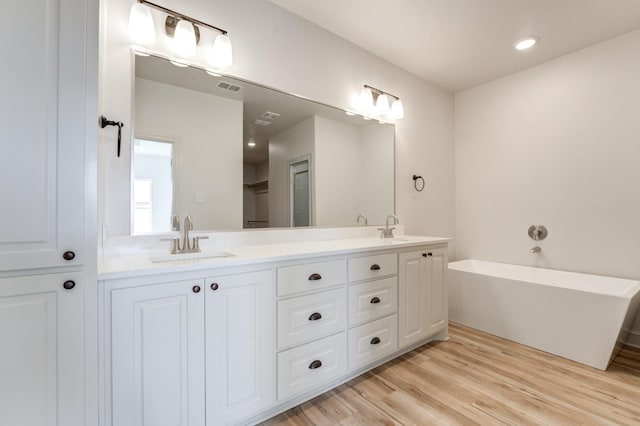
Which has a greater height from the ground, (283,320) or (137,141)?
(137,141)

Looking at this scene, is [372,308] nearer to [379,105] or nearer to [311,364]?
[311,364]

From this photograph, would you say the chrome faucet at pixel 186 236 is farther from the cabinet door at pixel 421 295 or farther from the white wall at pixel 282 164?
the cabinet door at pixel 421 295

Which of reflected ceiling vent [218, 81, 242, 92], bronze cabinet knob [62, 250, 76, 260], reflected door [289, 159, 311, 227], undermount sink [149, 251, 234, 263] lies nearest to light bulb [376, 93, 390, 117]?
reflected door [289, 159, 311, 227]

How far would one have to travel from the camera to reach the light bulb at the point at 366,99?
102 inches

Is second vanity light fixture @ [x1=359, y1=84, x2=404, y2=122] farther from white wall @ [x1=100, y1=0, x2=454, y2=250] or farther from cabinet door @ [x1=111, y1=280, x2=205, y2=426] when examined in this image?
cabinet door @ [x1=111, y1=280, x2=205, y2=426]

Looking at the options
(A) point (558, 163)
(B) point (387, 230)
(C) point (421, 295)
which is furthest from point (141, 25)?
(A) point (558, 163)

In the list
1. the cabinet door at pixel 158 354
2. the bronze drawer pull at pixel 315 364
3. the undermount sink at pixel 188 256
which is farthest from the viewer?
the bronze drawer pull at pixel 315 364

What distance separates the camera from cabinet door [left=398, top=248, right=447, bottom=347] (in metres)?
2.11

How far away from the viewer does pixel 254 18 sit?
6.44 feet

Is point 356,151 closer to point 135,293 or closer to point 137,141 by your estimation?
point 137,141

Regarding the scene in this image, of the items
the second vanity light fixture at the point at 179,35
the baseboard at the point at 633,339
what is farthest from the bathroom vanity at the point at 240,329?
the baseboard at the point at 633,339

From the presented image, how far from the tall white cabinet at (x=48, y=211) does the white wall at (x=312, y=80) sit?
0.47 metres

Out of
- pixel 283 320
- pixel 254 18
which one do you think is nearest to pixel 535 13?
pixel 254 18

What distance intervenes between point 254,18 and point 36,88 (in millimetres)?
1485
